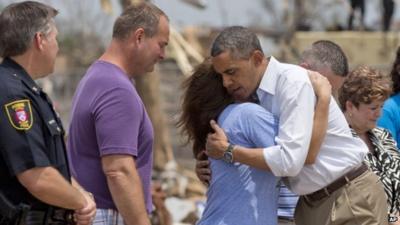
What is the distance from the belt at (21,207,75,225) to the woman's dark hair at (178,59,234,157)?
0.64 meters

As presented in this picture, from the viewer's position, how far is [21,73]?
3570 millimetres

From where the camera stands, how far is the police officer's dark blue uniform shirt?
3441 millimetres

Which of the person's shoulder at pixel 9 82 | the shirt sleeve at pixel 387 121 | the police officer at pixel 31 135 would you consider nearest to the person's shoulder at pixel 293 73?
the police officer at pixel 31 135

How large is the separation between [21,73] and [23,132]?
256 millimetres

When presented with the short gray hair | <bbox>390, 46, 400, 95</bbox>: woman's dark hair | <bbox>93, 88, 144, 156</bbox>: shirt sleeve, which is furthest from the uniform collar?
<bbox>390, 46, 400, 95</bbox>: woman's dark hair

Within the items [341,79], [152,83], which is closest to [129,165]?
[341,79]

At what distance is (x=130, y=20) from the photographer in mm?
4016

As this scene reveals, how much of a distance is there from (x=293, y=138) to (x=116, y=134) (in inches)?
Result: 29.1

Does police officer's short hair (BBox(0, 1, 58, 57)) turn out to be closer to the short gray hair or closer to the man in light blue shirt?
the man in light blue shirt

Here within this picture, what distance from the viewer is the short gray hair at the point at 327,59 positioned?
4.24 metres

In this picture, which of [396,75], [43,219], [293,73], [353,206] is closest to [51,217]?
[43,219]

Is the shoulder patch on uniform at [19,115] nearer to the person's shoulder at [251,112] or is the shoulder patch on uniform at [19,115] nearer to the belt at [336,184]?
the person's shoulder at [251,112]

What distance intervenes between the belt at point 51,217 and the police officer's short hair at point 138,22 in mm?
818

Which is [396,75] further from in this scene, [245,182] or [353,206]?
[245,182]
